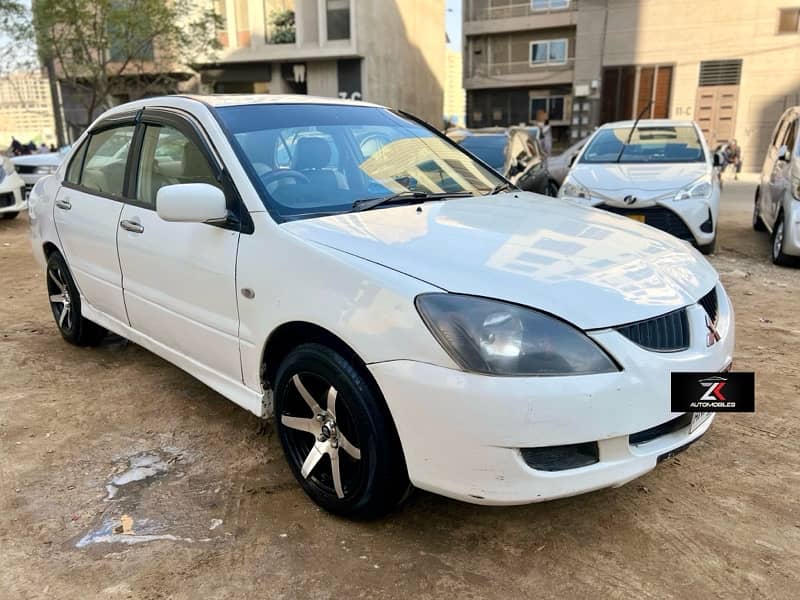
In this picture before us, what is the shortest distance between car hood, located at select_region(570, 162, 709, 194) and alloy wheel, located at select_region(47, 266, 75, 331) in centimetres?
530

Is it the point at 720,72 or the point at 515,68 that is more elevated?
the point at 515,68

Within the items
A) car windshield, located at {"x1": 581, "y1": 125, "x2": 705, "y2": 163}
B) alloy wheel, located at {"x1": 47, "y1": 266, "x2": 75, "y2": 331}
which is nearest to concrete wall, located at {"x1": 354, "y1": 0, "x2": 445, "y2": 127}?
car windshield, located at {"x1": 581, "y1": 125, "x2": 705, "y2": 163}

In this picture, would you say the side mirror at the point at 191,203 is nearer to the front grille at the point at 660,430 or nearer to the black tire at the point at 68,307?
the front grille at the point at 660,430

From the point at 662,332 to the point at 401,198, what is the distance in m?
1.32

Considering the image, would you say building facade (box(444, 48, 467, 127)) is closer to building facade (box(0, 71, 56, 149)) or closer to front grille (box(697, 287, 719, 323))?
building facade (box(0, 71, 56, 149))

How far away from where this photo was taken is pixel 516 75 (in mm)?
29812

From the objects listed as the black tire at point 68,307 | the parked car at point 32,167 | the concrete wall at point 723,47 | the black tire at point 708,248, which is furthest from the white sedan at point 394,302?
the concrete wall at point 723,47

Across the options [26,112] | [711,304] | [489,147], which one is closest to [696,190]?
[489,147]

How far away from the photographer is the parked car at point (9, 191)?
399 inches

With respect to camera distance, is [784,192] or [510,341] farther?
[784,192]

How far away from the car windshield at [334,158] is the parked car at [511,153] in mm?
4351

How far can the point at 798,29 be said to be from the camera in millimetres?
21875

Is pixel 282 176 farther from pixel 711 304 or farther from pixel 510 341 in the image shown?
pixel 711 304

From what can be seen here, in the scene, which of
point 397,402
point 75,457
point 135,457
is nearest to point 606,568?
point 397,402
